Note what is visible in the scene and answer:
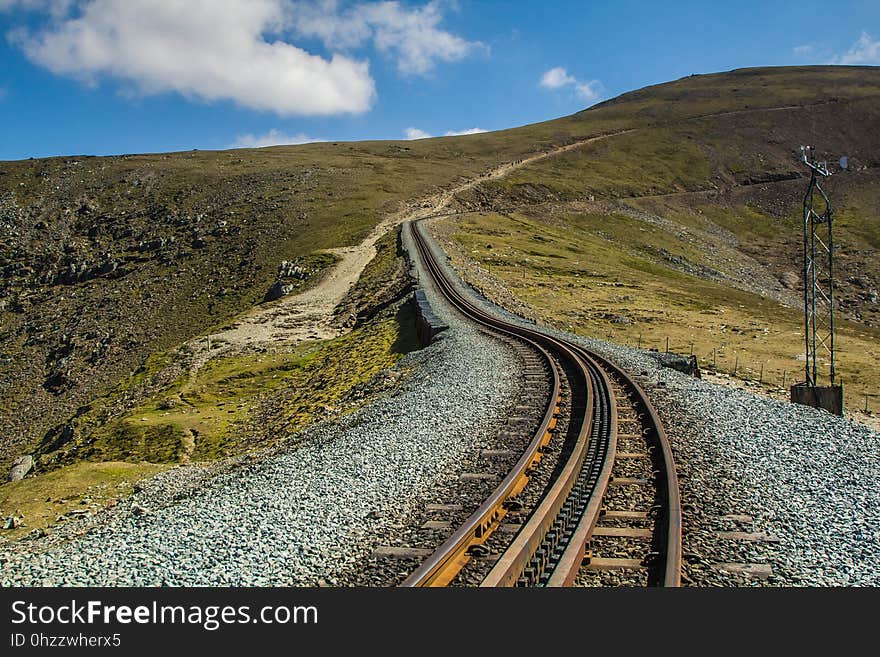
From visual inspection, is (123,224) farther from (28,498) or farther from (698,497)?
(698,497)

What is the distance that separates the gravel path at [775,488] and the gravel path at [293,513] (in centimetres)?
384

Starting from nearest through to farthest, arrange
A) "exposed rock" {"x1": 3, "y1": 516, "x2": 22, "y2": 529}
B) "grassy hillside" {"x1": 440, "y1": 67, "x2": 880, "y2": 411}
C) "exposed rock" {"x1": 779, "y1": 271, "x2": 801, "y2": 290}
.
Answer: "exposed rock" {"x1": 3, "y1": 516, "x2": 22, "y2": 529} < "grassy hillside" {"x1": 440, "y1": 67, "x2": 880, "y2": 411} < "exposed rock" {"x1": 779, "y1": 271, "x2": 801, "y2": 290}

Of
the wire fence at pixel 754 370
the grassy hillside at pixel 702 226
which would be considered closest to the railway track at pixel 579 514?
the wire fence at pixel 754 370

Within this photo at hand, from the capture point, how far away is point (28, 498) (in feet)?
57.3

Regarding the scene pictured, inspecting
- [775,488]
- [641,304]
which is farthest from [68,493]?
[641,304]

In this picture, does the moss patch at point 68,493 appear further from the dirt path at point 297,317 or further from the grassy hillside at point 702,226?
the grassy hillside at point 702,226

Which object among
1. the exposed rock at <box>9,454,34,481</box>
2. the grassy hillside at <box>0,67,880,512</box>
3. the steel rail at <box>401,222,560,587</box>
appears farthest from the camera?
the grassy hillside at <box>0,67,880,512</box>

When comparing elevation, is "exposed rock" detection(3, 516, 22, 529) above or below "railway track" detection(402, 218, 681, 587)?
below

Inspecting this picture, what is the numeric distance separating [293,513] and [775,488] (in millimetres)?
7019

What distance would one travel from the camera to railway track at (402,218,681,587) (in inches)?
297

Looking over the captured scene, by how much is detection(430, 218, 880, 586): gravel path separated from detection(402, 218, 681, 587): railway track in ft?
1.19

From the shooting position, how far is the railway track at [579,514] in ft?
24.8

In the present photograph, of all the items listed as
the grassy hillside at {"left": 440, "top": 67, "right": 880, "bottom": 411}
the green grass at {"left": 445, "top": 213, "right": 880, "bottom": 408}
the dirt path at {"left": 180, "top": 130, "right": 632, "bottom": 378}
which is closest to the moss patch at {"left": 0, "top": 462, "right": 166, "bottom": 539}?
the dirt path at {"left": 180, "top": 130, "right": 632, "bottom": 378}

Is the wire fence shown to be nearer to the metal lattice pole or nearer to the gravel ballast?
the metal lattice pole
